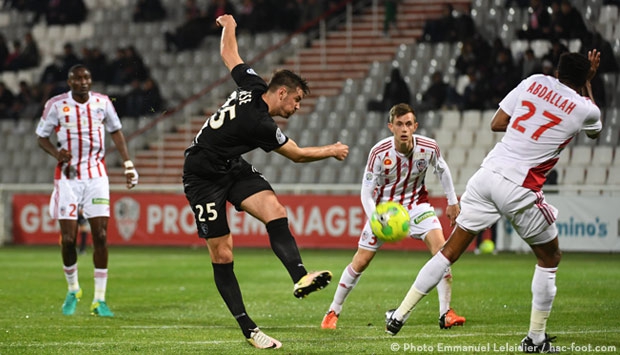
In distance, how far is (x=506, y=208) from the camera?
7.70 m

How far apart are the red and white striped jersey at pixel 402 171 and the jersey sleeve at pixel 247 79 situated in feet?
5.60

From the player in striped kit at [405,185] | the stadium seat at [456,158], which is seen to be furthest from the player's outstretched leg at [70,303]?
the stadium seat at [456,158]

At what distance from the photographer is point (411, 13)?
88.3 feet

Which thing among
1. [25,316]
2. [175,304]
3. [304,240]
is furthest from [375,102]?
[25,316]

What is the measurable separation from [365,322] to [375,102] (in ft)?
48.6

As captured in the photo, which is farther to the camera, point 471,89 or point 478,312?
point 471,89

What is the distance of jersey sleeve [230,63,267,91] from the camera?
838 cm

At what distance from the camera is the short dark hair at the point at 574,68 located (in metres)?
7.55

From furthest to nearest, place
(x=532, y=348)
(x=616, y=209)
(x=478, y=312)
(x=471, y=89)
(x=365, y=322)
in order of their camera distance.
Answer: (x=471, y=89) < (x=616, y=209) < (x=478, y=312) < (x=365, y=322) < (x=532, y=348)

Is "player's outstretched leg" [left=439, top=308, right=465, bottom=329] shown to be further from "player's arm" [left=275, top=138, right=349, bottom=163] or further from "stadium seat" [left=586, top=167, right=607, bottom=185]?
"stadium seat" [left=586, top=167, right=607, bottom=185]

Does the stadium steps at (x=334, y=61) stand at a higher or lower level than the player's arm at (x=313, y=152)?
lower

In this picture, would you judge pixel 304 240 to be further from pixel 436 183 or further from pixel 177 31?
pixel 177 31

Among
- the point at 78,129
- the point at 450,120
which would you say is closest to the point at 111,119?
the point at 78,129

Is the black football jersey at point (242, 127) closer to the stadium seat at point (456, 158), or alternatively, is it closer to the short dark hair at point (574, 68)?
the short dark hair at point (574, 68)
